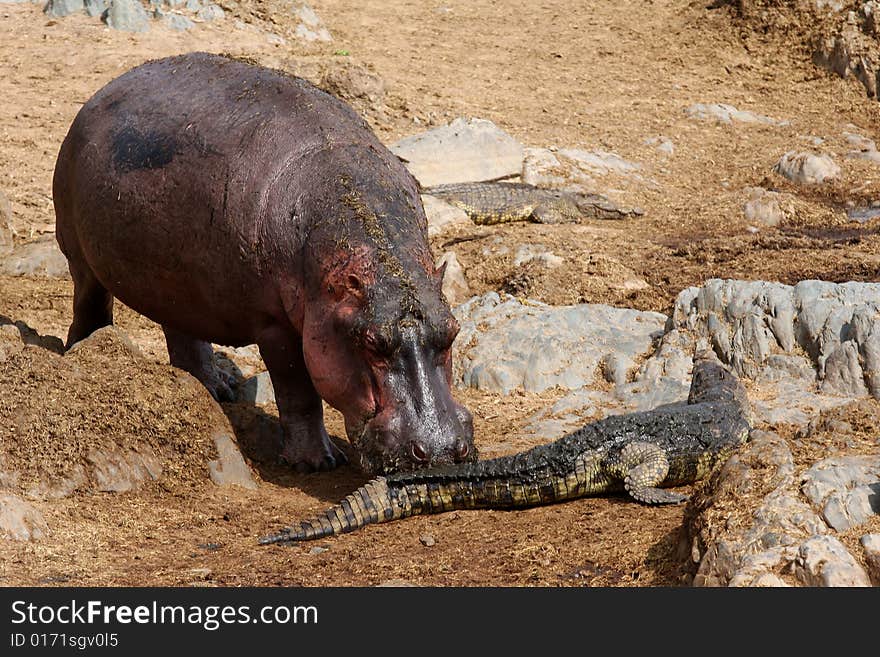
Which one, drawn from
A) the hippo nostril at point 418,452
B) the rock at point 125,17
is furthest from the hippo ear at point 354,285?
the rock at point 125,17

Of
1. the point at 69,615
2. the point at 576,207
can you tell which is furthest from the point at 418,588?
the point at 576,207

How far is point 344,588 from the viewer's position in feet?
13.7

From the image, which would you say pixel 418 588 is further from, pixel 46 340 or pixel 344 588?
pixel 46 340

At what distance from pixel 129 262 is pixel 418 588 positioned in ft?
10.7

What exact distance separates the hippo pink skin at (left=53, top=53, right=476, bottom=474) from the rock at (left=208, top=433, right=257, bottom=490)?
1.14 ft

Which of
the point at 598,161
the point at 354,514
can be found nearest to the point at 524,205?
the point at 598,161

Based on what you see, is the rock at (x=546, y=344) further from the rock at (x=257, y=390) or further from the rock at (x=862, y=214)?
the rock at (x=862, y=214)

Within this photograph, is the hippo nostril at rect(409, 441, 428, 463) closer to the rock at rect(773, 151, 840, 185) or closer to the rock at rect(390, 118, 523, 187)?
the rock at rect(390, 118, 523, 187)

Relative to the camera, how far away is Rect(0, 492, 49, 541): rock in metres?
4.84

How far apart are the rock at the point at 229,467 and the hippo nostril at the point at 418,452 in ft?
3.70

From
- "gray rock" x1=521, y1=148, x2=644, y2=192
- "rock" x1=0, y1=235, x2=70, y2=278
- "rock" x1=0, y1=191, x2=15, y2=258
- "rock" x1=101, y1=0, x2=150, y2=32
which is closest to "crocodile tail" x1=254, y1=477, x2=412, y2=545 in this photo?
"rock" x1=0, y1=235, x2=70, y2=278

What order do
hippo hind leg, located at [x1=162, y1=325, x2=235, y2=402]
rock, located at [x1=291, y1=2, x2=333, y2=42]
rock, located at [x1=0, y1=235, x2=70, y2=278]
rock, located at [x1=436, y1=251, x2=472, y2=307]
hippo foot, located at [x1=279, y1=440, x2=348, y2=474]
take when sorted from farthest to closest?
rock, located at [x1=291, y1=2, x2=333, y2=42] → rock, located at [x1=0, y1=235, x2=70, y2=278] → rock, located at [x1=436, y1=251, x2=472, y2=307] → hippo hind leg, located at [x1=162, y1=325, x2=235, y2=402] → hippo foot, located at [x1=279, y1=440, x2=348, y2=474]

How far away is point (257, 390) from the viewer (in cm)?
782

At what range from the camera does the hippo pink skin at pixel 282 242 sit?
5.47 meters
